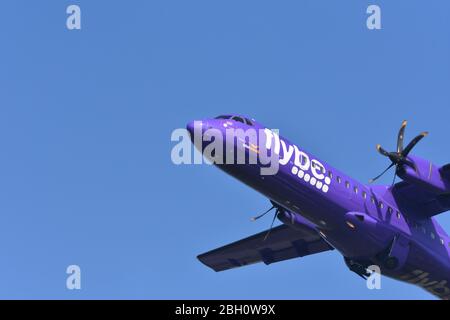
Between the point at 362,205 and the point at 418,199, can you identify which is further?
the point at 418,199

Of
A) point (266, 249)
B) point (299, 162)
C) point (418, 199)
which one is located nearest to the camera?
point (299, 162)

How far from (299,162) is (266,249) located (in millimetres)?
7367

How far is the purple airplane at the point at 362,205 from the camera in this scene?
66.5 feet

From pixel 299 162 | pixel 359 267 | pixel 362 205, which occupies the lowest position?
pixel 359 267

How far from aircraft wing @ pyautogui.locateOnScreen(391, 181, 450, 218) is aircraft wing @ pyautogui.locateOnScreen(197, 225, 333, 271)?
11.3ft

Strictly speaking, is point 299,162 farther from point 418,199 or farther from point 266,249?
point 266,249

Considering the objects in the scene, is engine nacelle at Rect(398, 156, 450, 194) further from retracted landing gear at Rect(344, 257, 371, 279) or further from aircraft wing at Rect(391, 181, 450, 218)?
retracted landing gear at Rect(344, 257, 371, 279)

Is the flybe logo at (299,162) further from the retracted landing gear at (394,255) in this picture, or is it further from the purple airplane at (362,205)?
the retracted landing gear at (394,255)

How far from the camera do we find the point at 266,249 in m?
27.3

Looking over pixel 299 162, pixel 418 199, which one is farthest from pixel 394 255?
pixel 299 162

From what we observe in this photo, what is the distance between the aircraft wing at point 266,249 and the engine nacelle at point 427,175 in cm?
505
